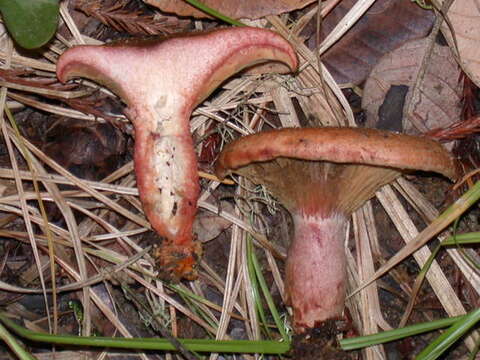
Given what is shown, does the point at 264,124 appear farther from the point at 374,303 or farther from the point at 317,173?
the point at 374,303

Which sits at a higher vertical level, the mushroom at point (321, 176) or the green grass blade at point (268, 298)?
the mushroom at point (321, 176)

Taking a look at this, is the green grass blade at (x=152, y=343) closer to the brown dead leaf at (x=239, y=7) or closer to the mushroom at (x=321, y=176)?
the mushroom at (x=321, y=176)

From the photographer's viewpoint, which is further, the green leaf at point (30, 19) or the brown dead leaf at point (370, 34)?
the brown dead leaf at point (370, 34)

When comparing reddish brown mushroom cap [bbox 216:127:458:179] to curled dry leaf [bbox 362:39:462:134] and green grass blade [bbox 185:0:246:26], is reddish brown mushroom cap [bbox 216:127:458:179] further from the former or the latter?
green grass blade [bbox 185:0:246:26]

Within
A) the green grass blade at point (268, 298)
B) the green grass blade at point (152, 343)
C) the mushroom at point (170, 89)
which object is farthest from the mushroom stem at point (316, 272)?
the mushroom at point (170, 89)

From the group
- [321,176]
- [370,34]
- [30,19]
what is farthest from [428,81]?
[30,19]

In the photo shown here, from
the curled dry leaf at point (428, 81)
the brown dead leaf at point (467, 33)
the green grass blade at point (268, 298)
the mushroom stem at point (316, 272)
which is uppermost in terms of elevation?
the brown dead leaf at point (467, 33)
